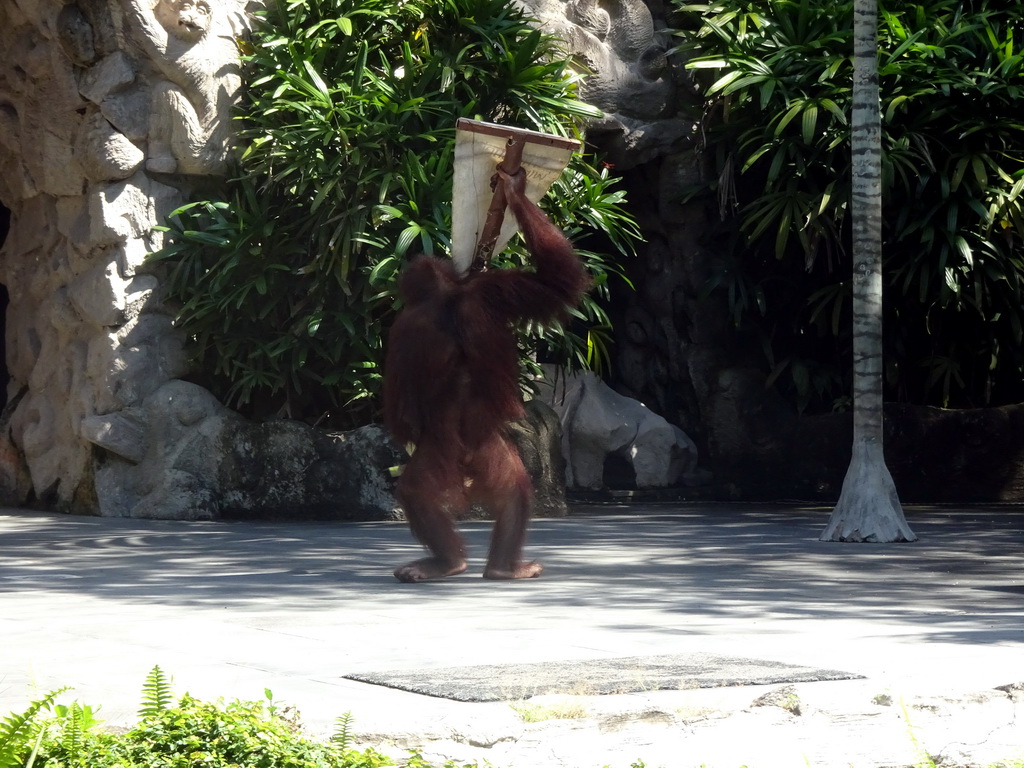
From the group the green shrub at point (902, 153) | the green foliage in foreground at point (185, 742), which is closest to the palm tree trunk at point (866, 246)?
the green shrub at point (902, 153)

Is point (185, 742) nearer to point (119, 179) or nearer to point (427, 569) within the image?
point (427, 569)

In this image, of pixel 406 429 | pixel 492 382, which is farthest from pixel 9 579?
pixel 492 382

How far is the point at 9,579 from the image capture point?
6.36m

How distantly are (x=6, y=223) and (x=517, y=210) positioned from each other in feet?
29.7

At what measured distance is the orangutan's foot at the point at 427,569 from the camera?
6.23m

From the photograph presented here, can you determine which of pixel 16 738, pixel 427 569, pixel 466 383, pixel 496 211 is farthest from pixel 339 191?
pixel 16 738

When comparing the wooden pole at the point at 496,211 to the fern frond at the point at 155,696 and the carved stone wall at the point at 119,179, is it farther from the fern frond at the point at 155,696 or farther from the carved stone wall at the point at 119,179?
the carved stone wall at the point at 119,179

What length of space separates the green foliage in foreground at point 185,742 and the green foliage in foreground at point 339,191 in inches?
243

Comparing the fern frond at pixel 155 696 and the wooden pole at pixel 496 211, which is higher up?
the wooden pole at pixel 496 211

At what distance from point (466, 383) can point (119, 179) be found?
4366 millimetres

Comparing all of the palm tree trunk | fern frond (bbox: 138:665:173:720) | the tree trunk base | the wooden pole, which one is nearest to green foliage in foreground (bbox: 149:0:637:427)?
the palm tree trunk

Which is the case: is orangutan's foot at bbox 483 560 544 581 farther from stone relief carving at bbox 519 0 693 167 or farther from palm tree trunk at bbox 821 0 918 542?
stone relief carving at bbox 519 0 693 167

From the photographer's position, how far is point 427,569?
6285 mm

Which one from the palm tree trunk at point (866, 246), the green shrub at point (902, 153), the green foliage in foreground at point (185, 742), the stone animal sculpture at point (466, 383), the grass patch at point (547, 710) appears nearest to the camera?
the green foliage in foreground at point (185, 742)
